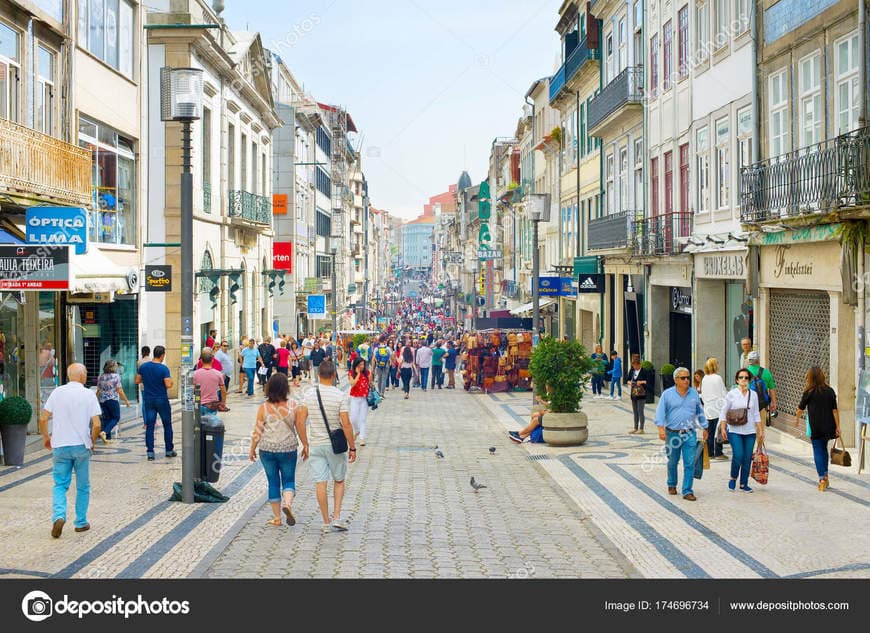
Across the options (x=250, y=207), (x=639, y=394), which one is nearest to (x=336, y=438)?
(x=639, y=394)

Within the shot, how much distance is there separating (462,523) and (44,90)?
1186cm

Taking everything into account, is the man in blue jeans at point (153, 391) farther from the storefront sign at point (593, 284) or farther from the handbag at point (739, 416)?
the storefront sign at point (593, 284)

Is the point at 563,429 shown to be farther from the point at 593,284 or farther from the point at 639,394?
the point at 593,284

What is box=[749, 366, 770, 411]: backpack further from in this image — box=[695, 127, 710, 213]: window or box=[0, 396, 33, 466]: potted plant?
box=[0, 396, 33, 466]: potted plant

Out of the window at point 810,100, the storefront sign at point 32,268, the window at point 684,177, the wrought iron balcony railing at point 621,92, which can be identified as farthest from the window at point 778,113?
the storefront sign at point 32,268

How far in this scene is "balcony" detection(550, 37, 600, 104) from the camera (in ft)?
123

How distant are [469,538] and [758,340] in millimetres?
11208

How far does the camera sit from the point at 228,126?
36.2 metres

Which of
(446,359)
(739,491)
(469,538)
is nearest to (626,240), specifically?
(446,359)

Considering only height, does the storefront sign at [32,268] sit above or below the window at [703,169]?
below

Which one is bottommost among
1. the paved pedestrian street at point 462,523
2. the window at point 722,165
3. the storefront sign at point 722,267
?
the paved pedestrian street at point 462,523

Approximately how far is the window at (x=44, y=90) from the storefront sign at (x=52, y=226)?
2.64 m

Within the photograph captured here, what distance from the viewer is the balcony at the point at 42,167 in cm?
1562
